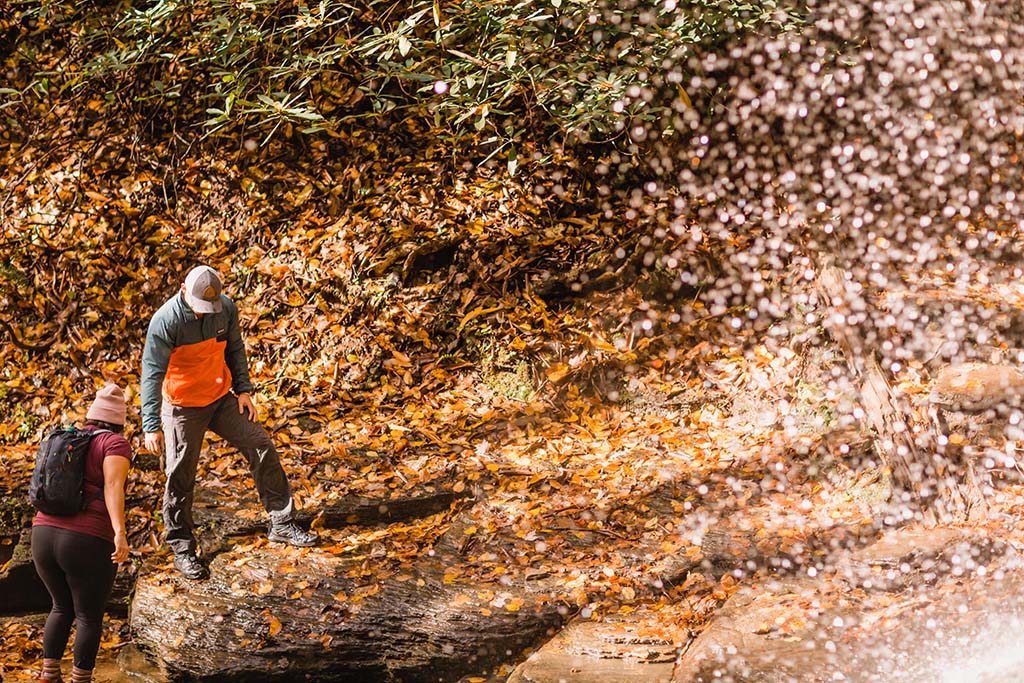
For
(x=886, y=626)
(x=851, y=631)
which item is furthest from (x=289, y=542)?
(x=886, y=626)

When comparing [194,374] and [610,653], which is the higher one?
[194,374]

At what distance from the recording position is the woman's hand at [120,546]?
4.32 metres

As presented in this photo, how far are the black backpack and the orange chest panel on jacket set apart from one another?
840 mm

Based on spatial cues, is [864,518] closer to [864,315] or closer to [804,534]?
[804,534]

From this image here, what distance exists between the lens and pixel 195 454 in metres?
5.36

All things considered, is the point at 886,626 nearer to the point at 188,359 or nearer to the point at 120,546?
the point at 120,546

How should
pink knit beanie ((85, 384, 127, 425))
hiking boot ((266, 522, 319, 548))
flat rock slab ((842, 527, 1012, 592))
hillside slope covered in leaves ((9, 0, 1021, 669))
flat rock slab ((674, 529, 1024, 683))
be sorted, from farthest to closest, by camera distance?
hillside slope covered in leaves ((9, 0, 1021, 669))
hiking boot ((266, 522, 319, 548))
flat rock slab ((842, 527, 1012, 592))
pink knit beanie ((85, 384, 127, 425))
flat rock slab ((674, 529, 1024, 683))

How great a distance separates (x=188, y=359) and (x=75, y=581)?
144 cm

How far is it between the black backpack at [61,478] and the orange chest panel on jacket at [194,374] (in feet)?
2.76

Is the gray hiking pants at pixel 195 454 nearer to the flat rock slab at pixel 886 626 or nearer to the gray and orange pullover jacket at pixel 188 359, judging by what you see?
the gray and orange pullover jacket at pixel 188 359

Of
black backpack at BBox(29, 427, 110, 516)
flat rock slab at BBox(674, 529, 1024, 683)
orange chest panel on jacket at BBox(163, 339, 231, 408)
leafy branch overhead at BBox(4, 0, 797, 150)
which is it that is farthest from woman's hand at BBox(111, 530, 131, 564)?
leafy branch overhead at BBox(4, 0, 797, 150)

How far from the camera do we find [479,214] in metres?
8.32

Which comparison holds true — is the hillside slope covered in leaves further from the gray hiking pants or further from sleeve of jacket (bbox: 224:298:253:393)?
sleeve of jacket (bbox: 224:298:253:393)

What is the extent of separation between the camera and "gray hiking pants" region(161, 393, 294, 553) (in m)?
5.25
